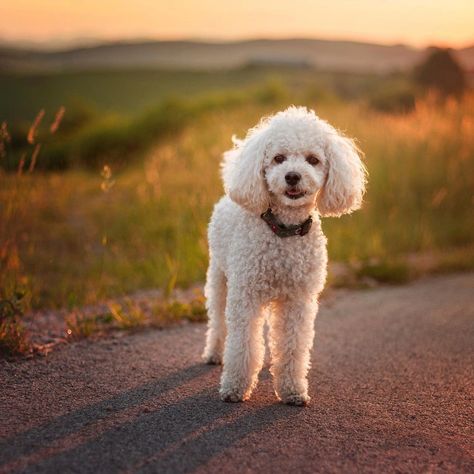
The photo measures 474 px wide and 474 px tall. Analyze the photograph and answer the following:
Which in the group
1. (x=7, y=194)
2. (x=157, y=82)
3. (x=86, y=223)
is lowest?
(x=86, y=223)

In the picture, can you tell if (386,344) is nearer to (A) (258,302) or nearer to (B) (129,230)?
(A) (258,302)

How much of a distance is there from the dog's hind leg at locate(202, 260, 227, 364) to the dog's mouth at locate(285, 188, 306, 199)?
46.4 inches

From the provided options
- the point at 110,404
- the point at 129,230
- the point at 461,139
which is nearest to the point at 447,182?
the point at 461,139

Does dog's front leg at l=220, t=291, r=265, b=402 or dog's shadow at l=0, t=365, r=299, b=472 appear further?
dog's front leg at l=220, t=291, r=265, b=402

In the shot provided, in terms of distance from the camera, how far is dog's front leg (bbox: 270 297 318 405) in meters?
4.10

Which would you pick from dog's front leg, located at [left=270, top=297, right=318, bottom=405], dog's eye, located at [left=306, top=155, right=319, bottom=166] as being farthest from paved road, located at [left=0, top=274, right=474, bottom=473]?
dog's eye, located at [left=306, top=155, right=319, bottom=166]

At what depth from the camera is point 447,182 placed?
11.4 m

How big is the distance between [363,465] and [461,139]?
10.1 meters

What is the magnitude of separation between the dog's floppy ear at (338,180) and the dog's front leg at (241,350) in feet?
2.64

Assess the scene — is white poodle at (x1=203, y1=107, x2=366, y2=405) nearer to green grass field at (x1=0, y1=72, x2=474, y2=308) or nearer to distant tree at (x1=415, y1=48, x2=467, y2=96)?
green grass field at (x1=0, y1=72, x2=474, y2=308)

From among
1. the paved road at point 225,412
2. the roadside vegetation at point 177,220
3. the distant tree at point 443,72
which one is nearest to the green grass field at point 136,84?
the distant tree at point 443,72

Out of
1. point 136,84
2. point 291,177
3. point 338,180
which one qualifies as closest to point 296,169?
point 291,177

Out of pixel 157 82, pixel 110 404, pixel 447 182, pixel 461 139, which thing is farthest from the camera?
pixel 157 82

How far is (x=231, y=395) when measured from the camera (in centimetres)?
404
